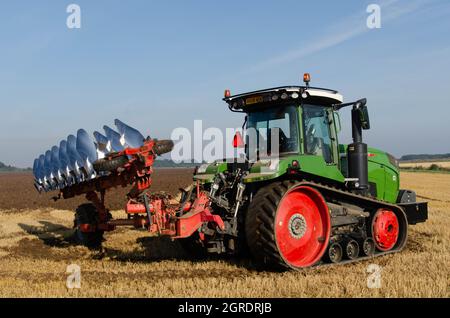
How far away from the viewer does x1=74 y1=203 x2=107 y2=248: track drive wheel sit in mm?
9414

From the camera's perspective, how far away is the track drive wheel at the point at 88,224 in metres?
9.41

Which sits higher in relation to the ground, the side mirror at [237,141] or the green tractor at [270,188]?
the side mirror at [237,141]

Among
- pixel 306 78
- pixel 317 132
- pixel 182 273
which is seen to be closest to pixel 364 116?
pixel 317 132

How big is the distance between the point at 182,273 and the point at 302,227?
1.91 metres

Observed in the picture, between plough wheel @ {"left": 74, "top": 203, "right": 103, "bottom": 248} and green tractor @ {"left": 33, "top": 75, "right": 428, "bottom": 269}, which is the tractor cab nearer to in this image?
green tractor @ {"left": 33, "top": 75, "right": 428, "bottom": 269}

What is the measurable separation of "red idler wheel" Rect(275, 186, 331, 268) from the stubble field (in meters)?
0.36

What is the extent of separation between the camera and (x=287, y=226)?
7410 mm

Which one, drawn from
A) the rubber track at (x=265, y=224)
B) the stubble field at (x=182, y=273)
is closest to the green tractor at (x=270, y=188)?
the rubber track at (x=265, y=224)

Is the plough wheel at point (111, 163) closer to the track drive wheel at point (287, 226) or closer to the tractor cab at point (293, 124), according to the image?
the tractor cab at point (293, 124)

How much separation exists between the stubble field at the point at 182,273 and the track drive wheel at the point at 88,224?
23cm

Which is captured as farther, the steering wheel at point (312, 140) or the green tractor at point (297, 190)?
Result: the steering wheel at point (312, 140)

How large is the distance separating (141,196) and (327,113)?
333cm
